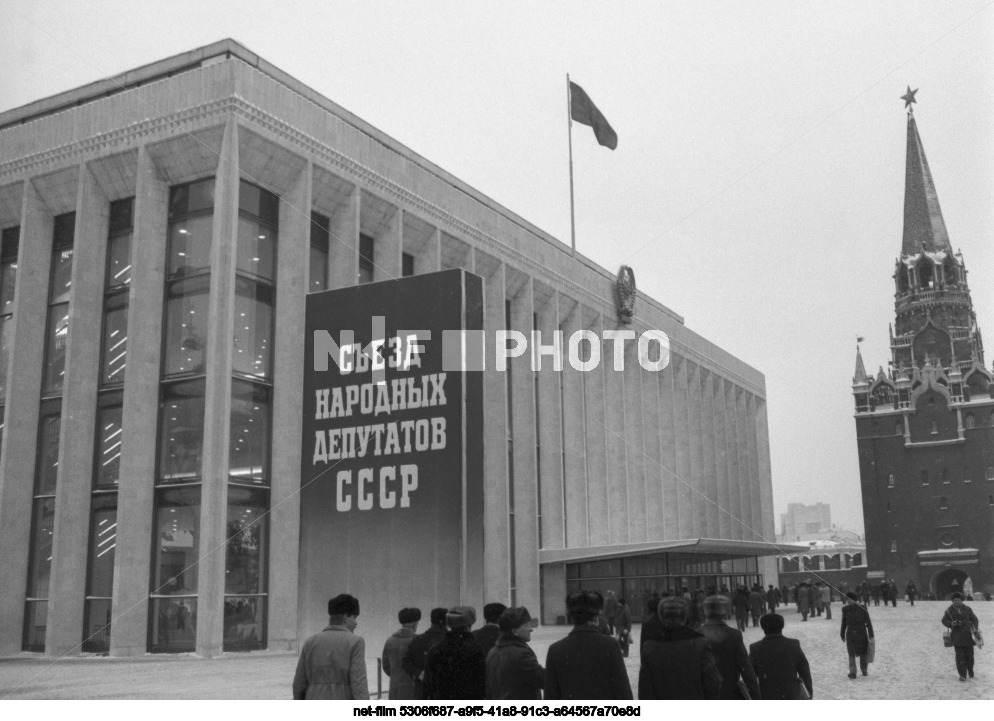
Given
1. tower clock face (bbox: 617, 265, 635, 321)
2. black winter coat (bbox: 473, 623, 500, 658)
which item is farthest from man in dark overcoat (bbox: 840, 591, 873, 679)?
tower clock face (bbox: 617, 265, 635, 321)

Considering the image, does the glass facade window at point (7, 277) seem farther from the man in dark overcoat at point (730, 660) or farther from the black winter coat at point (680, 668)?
the black winter coat at point (680, 668)

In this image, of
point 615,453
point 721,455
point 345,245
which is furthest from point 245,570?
point 721,455

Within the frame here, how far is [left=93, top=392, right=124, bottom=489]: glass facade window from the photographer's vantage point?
2661cm

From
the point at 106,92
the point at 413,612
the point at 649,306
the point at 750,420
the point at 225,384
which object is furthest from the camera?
the point at 750,420

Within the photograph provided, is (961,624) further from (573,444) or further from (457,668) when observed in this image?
(573,444)

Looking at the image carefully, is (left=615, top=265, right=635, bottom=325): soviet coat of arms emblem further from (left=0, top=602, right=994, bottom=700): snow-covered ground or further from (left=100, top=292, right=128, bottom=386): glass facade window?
(left=100, top=292, right=128, bottom=386): glass facade window

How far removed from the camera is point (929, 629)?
2905 cm

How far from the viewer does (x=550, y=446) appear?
39844 millimetres

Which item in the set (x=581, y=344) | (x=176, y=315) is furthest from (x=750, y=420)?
(x=176, y=315)

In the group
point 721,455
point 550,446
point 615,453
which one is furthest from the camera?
point 721,455

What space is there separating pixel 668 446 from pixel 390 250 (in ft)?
75.4

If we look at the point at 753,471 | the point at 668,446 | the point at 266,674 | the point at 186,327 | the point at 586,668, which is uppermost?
the point at 186,327

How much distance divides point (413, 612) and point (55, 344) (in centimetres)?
2135
